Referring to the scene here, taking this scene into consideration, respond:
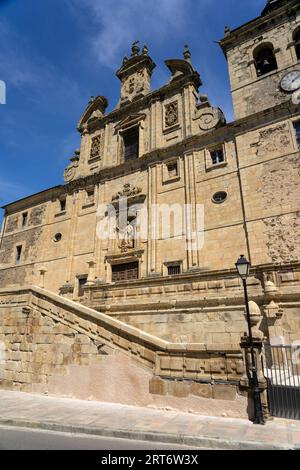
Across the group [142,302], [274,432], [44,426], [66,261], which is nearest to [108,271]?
[66,261]

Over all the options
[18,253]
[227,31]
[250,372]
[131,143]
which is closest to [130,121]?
[131,143]

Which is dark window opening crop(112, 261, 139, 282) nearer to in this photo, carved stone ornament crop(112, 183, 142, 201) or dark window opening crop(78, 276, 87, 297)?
dark window opening crop(78, 276, 87, 297)

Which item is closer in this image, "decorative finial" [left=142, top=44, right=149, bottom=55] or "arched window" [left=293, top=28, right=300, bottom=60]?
"arched window" [left=293, top=28, right=300, bottom=60]

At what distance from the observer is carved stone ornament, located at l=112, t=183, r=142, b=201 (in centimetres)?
1848

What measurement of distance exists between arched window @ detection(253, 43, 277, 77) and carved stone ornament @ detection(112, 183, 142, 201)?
998cm

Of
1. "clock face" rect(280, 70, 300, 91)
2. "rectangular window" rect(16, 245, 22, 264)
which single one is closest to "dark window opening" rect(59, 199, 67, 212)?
"rectangular window" rect(16, 245, 22, 264)

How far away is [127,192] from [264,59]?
11.6m

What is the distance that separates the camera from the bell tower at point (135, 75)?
22.1 m

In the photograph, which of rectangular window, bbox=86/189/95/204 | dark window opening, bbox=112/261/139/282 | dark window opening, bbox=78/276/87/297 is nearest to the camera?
dark window opening, bbox=112/261/139/282

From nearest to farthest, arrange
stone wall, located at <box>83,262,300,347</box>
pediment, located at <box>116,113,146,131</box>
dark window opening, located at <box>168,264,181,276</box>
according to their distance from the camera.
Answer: stone wall, located at <box>83,262,300,347</box> < dark window opening, located at <box>168,264,181,276</box> < pediment, located at <box>116,113,146,131</box>

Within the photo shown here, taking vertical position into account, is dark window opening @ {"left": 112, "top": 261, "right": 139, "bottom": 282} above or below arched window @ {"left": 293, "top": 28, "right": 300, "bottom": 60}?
below

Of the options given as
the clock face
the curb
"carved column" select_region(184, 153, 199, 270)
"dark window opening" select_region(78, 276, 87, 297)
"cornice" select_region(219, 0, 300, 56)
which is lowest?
the curb

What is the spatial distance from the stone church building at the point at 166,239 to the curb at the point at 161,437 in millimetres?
1511

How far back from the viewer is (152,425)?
17.3ft
